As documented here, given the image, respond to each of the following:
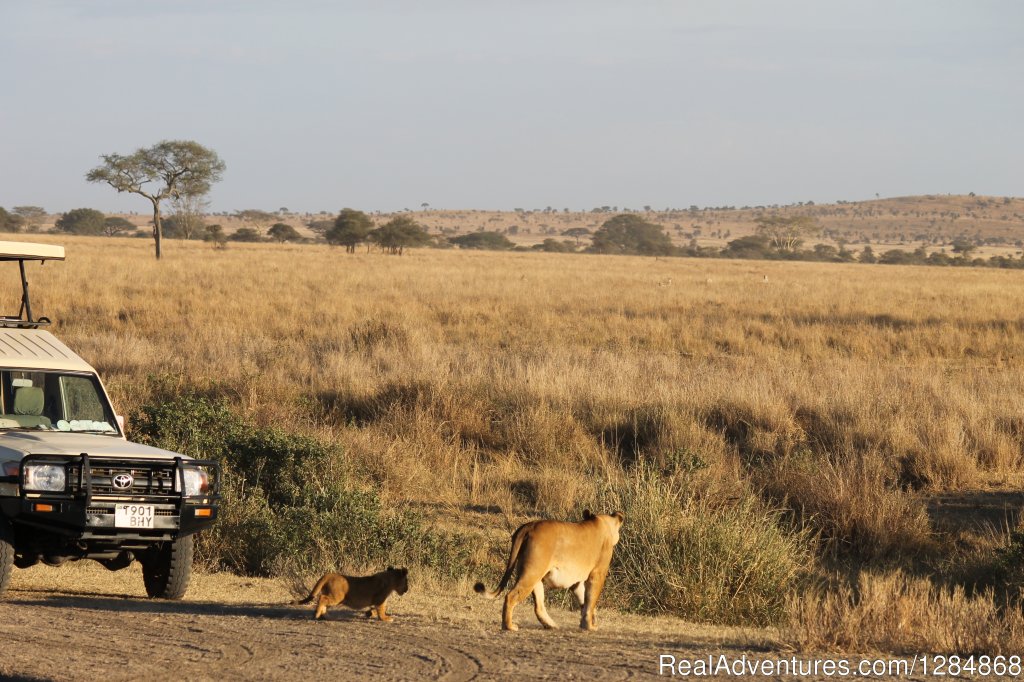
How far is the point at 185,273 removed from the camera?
38.2m

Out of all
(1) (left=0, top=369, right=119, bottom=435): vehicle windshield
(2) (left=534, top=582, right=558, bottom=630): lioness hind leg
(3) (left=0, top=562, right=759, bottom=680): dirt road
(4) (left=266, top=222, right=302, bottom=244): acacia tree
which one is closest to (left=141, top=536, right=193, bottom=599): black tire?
(3) (left=0, top=562, right=759, bottom=680): dirt road

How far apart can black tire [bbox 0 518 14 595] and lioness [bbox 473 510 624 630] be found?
9.99 feet

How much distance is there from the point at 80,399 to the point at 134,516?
166 cm

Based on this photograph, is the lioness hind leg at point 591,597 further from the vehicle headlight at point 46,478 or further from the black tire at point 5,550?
the black tire at point 5,550

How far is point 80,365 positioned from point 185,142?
51.5 meters

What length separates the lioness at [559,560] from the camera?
644cm

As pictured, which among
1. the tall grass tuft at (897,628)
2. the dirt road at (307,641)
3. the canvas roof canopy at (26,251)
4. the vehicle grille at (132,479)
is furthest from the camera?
the canvas roof canopy at (26,251)

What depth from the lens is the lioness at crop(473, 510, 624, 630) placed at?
6.44 metres

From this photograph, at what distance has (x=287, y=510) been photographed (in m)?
10.6

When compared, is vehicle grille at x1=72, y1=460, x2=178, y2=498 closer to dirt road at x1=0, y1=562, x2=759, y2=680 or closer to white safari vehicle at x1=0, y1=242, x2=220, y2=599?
white safari vehicle at x1=0, y1=242, x2=220, y2=599

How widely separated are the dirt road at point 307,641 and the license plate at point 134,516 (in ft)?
1.66

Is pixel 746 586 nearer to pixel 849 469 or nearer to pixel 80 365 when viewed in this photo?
pixel 849 469

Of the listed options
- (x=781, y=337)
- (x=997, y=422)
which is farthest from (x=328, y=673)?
(x=781, y=337)

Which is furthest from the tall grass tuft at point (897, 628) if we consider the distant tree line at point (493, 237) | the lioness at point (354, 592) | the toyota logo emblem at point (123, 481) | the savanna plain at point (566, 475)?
the distant tree line at point (493, 237)
